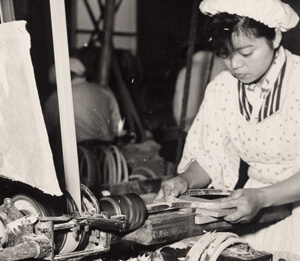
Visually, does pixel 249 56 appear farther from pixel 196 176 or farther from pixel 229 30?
pixel 196 176

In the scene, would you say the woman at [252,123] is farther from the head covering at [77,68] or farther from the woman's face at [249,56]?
the head covering at [77,68]

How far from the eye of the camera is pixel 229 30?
166 centimetres

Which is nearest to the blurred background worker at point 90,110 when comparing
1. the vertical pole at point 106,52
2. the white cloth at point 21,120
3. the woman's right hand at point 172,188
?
the vertical pole at point 106,52

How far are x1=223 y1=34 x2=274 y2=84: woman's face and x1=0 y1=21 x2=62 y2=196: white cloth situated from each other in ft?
2.90

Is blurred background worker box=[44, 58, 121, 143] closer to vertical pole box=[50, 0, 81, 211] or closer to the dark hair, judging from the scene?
the dark hair

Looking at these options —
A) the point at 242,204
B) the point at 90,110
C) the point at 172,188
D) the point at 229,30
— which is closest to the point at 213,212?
the point at 242,204

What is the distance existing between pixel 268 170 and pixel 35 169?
3.95ft

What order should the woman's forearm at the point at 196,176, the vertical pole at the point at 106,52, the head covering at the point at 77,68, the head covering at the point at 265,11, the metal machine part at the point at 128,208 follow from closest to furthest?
the metal machine part at the point at 128,208, the head covering at the point at 265,11, the woman's forearm at the point at 196,176, the head covering at the point at 77,68, the vertical pole at the point at 106,52

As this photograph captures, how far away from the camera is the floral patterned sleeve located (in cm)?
201

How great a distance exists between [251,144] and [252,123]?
95 mm

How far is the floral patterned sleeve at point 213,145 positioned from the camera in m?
2.01

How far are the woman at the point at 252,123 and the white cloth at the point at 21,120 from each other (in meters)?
0.68

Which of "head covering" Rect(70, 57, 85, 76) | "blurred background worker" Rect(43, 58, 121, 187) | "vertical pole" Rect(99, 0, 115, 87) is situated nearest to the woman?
"blurred background worker" Rect(43, 58, 121, 187)

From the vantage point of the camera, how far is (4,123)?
3.76ft
